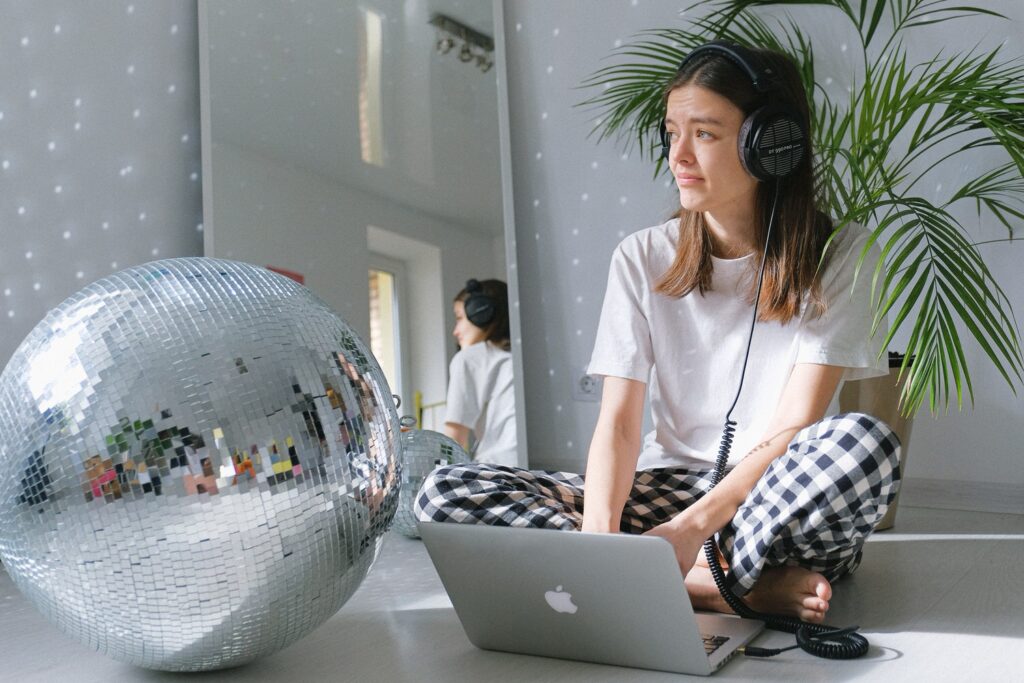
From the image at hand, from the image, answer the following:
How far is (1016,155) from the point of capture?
1762 millimetres

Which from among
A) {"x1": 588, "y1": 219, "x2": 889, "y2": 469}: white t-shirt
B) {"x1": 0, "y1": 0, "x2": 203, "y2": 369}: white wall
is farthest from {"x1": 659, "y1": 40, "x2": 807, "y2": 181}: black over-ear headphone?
{"x1": 0, "y1": 0, "x2": 203, "y2": 369}: white wall

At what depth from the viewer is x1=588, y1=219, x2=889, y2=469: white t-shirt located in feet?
4.83

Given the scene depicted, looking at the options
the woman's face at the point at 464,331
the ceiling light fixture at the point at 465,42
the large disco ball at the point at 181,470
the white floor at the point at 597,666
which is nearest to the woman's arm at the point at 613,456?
the white floor at the point at 597,666

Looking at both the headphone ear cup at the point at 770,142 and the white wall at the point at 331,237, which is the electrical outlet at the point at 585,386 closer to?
the white wall at the point at 331,237

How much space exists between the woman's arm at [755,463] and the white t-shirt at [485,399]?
49.2 inches

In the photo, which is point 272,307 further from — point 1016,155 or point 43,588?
point 1016,155

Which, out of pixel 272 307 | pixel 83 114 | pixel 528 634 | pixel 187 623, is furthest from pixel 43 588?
pixel 83 114

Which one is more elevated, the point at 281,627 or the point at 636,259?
the point at 636,259

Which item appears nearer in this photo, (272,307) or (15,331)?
(272,307)

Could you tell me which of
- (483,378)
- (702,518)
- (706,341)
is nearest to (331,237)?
(483,378)

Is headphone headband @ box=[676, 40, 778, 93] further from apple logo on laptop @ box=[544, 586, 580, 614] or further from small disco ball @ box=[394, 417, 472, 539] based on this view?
small disco ball @ box=[394, 417, 472, 539]

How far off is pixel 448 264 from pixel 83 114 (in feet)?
3.02

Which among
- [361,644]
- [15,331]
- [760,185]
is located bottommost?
[361,644]

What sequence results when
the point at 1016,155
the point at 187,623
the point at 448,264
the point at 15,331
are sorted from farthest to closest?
the point at 448,264 → the point at 15,331 → the point at 1016,155 → the point at 187,623
